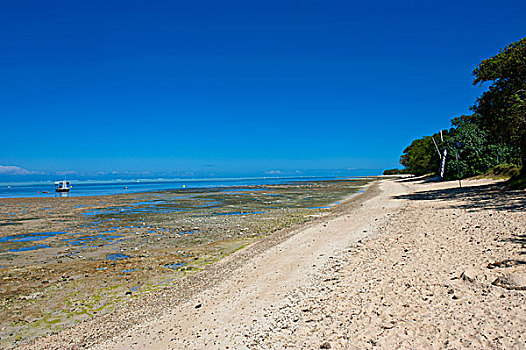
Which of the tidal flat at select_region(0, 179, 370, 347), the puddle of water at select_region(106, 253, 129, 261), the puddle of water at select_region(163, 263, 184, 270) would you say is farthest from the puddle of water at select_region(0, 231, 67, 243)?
the puddle of water at select_region(163, 263, 184, 270)

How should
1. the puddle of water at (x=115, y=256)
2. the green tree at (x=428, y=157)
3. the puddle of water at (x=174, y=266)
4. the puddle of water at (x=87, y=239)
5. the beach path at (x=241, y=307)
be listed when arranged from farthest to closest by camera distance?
the green tree at (x=428, y=157) < the puddle of water at (x=87, y=239) < the puddle of water at (x=115, y=256) < the puddle of water at (x=174, y=266) < the beach path at (x=241, y=307)

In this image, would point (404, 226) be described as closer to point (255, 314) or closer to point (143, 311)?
point (255, 314)

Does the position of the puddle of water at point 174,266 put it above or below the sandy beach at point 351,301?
below

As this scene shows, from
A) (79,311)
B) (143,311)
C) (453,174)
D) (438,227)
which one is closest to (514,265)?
(438,227)

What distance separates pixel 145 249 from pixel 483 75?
80.1 feet

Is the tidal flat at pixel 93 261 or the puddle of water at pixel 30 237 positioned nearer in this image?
the tidal flat at pixel 93 261

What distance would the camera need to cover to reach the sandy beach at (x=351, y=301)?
5.20m

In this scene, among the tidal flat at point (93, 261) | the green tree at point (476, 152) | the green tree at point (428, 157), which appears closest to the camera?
the tidal flat at point (93, 261)

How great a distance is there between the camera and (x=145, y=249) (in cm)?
1482

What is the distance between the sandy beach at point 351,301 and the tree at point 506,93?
1183 cm

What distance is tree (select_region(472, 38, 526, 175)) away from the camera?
20047 millimetres

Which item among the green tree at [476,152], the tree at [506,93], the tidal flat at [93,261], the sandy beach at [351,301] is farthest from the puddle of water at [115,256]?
the green tree at [476,152]

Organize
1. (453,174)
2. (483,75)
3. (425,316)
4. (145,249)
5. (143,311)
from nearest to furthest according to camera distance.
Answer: (425,316) < (143,311) < (145,249) < (483,75) < (453,174)

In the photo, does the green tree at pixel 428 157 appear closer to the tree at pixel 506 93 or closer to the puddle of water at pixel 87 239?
the tree at pixel 506 93
